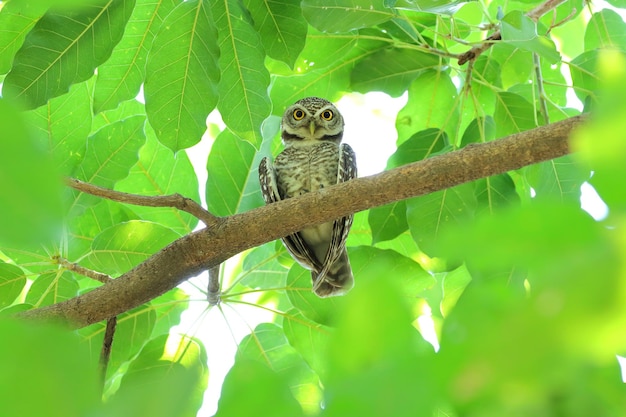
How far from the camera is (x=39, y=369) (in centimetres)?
50

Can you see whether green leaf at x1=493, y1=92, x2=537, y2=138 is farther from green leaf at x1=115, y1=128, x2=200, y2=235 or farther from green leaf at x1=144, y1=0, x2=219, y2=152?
green leaf at x1=115, y1=128, x2=200, y2=235

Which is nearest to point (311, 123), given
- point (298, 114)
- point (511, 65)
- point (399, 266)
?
point (298, 114)

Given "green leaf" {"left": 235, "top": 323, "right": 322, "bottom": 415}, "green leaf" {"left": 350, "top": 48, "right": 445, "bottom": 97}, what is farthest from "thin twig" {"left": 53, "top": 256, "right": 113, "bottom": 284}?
"green leaf" {"left": 350, "top": 48, "right": 445, "bottom": 97}

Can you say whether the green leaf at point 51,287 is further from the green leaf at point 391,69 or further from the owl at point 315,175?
the green leaf at point 391,69

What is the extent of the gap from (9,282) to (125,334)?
568mm

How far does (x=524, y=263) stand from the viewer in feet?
1.50

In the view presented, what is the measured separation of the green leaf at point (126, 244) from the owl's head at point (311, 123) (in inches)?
64.4

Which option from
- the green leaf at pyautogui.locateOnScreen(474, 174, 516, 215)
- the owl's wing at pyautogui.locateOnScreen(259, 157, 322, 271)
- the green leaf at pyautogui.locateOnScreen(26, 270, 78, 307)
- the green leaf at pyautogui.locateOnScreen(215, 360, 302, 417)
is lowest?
the owl's wing at pyautogui.locateOnScreen(259, 157, 322, 271)

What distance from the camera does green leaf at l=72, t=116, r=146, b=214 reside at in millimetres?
3279

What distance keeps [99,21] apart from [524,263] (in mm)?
2631

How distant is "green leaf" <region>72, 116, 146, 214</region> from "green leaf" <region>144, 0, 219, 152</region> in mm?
488

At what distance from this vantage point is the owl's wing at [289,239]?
143 inches

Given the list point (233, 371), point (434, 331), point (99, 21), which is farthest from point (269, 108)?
point (233, 371)

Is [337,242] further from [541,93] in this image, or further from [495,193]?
[541,93]
